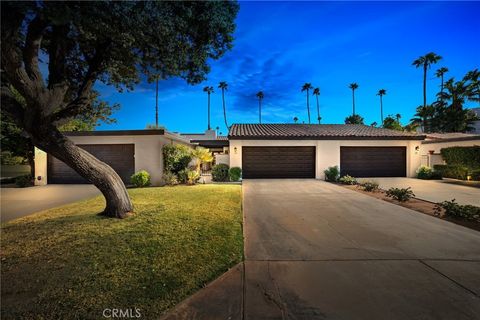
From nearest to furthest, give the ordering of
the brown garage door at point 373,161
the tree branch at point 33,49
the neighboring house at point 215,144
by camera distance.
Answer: the tree branch at point 33,49
the brown garage door at point 373,161
the neighboring house at point 215,144

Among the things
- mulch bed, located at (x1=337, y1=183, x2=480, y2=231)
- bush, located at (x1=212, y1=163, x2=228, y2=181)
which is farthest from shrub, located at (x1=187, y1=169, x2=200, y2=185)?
mulch bed, located at (x1=337, y1=183, x2=480, y2=231)

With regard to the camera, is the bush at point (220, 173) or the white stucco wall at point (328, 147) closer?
the bush at point (220, 173)

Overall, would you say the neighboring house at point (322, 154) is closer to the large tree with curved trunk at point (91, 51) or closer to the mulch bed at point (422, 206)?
the mulch bed at point (422, 206)

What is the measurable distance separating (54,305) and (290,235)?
3.96 m

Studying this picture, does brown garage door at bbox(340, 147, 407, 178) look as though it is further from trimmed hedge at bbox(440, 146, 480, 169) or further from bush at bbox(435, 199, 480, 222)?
bush at bbox(435, 199, 480, 222)

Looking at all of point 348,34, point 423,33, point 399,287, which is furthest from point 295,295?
point 423,33

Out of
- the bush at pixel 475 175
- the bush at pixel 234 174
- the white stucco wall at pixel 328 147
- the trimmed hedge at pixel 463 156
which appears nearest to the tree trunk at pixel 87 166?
the bush at pixel 234 174

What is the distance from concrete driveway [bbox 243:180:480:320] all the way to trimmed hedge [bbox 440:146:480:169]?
11.2 meters

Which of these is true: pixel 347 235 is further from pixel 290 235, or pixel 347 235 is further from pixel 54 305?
pixel 54 305

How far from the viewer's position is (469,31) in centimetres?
908

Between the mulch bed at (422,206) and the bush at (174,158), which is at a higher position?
the bush at (174,158)

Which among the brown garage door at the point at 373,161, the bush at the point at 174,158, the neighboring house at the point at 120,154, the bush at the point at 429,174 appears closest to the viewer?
the neighboring house at the point at 120,154

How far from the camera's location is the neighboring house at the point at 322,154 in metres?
15.3

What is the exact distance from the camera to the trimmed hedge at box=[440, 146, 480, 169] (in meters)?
13.5
